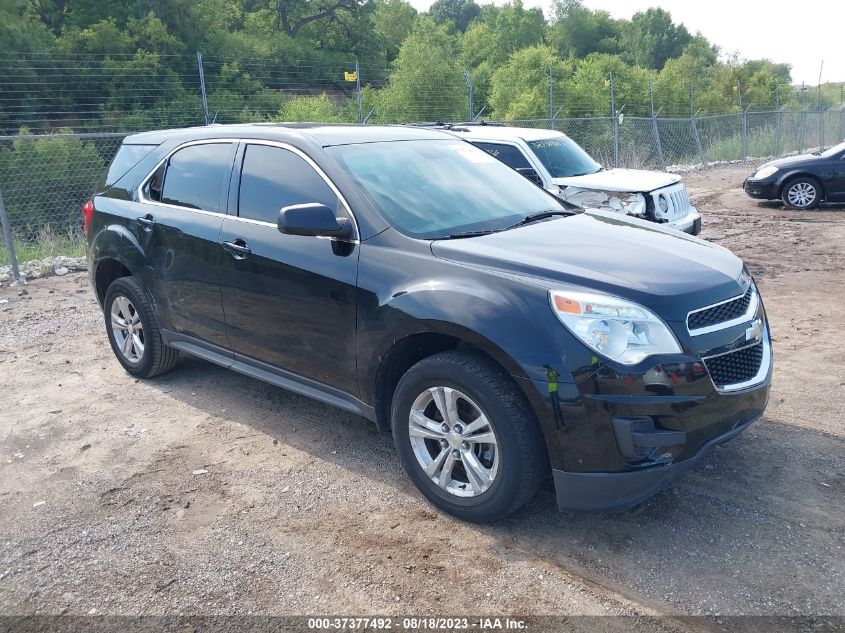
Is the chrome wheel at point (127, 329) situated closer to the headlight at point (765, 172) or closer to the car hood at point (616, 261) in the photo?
the car hood at point (616, 261)

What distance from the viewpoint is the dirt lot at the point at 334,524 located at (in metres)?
3.04

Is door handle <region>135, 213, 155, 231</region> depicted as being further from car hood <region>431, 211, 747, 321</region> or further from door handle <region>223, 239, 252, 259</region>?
car hood <region>431, 211, 747, 321</region>

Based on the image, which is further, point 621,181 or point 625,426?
point 621,181

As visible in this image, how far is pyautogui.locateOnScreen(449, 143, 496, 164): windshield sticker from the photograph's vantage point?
15.7 feet

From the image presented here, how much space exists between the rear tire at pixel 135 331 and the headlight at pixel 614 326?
332 centimetres

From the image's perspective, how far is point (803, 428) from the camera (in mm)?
4422

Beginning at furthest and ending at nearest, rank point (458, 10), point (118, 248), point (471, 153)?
point (458, 10)
point (118, 248)
point (471, 153)

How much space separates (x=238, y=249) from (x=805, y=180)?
12934mm

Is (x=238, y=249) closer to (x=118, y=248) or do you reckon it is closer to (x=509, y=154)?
(x=118, y=248)

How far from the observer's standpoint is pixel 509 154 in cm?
909

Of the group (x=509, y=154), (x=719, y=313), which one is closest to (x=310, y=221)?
(x=719, y=313)

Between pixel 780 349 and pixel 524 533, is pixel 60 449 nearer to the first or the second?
pixel 524 533

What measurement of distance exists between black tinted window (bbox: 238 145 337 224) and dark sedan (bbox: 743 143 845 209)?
494 inches

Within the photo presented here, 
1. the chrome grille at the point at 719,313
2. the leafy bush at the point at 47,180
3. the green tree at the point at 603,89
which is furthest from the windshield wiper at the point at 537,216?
the green tree at the point at 603,89
